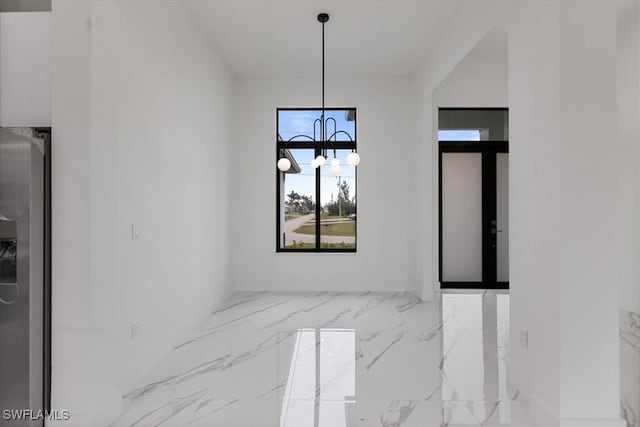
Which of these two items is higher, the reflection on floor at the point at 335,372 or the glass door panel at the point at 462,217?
the glass door panel at the point at 462,217

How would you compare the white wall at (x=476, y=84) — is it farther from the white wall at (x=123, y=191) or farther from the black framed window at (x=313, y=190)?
the white wall at (x=123, y=191)

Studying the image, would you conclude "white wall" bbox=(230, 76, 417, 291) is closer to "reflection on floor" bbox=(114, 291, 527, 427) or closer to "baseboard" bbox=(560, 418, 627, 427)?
"reflection on floor" bbox=(114, 291, 527, 427)

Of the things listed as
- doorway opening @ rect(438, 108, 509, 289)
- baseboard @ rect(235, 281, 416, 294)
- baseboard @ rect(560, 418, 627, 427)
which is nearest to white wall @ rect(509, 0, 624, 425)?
baseboard @ rect(560, 418, 627, 427)

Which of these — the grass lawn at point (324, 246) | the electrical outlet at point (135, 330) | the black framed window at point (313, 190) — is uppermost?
the black framed window at point (313, 190)

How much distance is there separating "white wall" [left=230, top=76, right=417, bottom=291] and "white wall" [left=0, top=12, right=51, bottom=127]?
3.36m

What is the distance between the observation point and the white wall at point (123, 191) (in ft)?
6.59

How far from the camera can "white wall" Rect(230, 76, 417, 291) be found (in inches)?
223

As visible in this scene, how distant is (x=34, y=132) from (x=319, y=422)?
2282 mm

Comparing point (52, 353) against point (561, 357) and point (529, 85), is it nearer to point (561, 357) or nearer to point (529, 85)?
point (561, 357)

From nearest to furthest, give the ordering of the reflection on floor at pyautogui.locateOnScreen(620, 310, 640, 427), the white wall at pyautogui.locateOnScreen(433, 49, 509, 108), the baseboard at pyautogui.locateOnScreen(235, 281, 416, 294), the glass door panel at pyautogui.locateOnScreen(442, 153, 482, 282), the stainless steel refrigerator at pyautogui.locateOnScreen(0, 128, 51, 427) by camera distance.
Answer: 1. the stainless steel refrigerator at pyautogui.locateOnScreen(0, 128, 51, 427)
2. the reflection on floor at pyautogui.locateOnScreen(620, 310, 640, 427)
3. the white wall at pyautogui.locateOnScreen(433, 49, 509, 108)
4. the baseboard at pyautogui.locateOnScreen(235, 281, 416, 294)
5. the glass door panel at pyautogui.locateOnScreen(442, 153, 482, 282)

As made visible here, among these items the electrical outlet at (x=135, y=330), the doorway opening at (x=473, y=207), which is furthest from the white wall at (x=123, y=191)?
the doorway opening at (x=473, y=207)

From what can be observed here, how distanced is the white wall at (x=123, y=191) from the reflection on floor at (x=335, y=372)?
0.35 m

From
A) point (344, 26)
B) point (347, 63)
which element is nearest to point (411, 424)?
point (344, 26)

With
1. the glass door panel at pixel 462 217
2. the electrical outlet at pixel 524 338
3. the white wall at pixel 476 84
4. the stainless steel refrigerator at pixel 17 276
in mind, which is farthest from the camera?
the glass door panel at pixel 462 217
